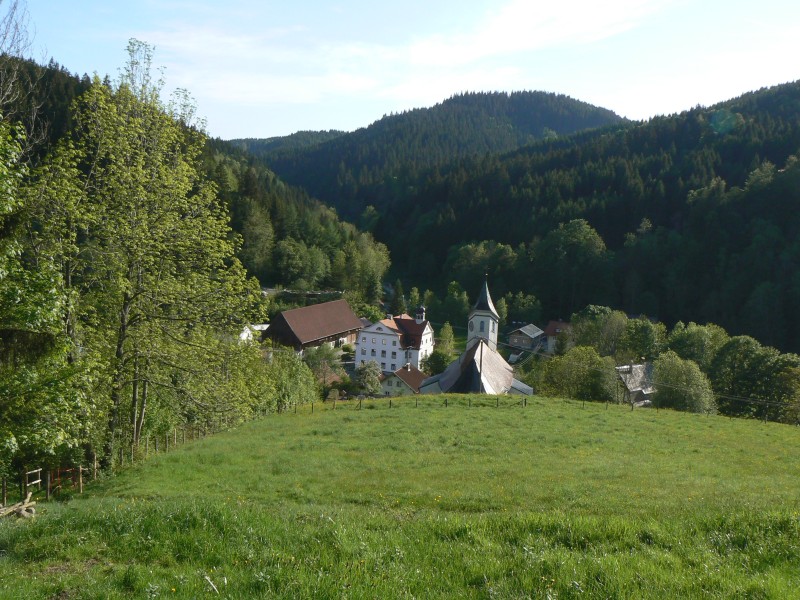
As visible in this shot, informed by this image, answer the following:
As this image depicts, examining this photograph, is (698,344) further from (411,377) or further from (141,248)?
(141,248)

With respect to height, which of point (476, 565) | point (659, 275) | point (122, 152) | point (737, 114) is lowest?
point (659, 275)

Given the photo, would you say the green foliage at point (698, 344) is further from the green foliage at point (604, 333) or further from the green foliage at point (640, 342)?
the green foliage at point (604, 333)

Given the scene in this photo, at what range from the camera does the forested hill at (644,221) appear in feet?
268

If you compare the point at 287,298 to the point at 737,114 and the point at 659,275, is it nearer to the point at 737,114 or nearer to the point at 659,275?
the point at 659,275

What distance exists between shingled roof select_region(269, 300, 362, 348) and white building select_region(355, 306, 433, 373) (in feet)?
15.0

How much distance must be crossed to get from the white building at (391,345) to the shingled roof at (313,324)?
4572 millimetres

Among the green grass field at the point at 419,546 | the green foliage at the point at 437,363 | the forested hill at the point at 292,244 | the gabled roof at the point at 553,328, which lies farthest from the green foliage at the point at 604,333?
the green grass field at the point at 419,546

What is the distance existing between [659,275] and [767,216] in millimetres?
17931

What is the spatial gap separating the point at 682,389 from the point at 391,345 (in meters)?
39.5

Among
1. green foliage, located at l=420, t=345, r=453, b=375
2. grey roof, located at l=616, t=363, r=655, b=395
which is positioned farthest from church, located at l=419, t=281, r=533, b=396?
green foliage, located at l=420, t=345, r=453, b=375

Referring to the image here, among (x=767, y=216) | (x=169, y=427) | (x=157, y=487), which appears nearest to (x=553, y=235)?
(x=767, y=216)

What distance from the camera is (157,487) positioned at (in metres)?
13.7

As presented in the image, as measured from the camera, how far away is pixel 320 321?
72812 millimetres

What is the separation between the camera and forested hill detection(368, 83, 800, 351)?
268 feet
